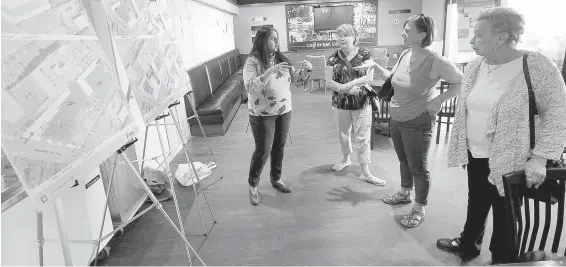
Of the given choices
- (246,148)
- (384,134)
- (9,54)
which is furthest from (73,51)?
(384,134)

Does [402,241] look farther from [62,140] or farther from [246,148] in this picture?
[246,148]

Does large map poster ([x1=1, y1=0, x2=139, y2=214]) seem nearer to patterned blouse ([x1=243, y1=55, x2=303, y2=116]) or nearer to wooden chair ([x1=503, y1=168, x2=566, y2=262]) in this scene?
patterned blouse ([x1=243, y1=55, x2=303, y2=116])

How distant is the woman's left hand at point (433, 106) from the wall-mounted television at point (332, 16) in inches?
304

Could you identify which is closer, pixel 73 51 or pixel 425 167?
pixel 73 51

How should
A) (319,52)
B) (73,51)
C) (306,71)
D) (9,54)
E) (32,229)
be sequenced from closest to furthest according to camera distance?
(9,54) < (73,51) < (32,229) < (306,71) < (319,52)

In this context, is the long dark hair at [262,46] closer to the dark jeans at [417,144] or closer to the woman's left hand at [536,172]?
the dark jeans at [417,144]

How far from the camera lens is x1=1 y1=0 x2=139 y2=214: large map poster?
110 centimetres

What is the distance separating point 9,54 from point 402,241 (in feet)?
7.14

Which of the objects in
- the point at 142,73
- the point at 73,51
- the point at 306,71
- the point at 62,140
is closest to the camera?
the point at 62,140

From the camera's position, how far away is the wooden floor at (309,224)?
7.01 ft

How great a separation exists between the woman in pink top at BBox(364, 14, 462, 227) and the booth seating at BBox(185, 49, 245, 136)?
245 cm

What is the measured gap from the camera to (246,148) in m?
4.26

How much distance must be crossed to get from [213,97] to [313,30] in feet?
16.6

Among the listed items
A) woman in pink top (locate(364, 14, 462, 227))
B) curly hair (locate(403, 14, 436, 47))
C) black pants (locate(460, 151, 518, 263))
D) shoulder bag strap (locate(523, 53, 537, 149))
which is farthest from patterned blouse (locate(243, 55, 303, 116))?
shoulder bag strap (locate(523, 53, 537, 149))
